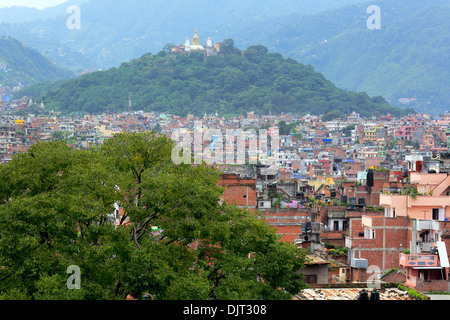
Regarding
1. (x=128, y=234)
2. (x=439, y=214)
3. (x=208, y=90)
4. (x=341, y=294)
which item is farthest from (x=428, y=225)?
(x=208, y=90)

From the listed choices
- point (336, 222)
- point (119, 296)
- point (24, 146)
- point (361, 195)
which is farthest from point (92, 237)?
point (24, 146)

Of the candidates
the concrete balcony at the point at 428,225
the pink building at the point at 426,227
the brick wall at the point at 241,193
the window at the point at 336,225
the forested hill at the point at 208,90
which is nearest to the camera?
the pink building at the point at 426,227

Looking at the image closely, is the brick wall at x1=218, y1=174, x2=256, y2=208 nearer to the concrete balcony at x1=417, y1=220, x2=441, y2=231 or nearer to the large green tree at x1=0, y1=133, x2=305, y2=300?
the concrete balcony at x1=417, y1=220, x2=441, y2=231

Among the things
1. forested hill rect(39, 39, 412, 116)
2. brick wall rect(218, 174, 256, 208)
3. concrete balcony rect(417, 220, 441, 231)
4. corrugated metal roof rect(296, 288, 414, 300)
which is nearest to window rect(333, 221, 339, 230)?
brick wall rect(218, 174, 256, 208)

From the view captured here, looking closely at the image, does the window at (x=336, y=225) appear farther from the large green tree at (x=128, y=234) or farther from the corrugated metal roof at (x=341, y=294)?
the corrugated metal roof at (x=341, y=294)

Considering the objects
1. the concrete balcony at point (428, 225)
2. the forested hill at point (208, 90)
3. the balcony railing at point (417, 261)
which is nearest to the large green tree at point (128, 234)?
the balcony railing at point (417, 261)

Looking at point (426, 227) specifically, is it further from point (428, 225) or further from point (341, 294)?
point (341, 294)
